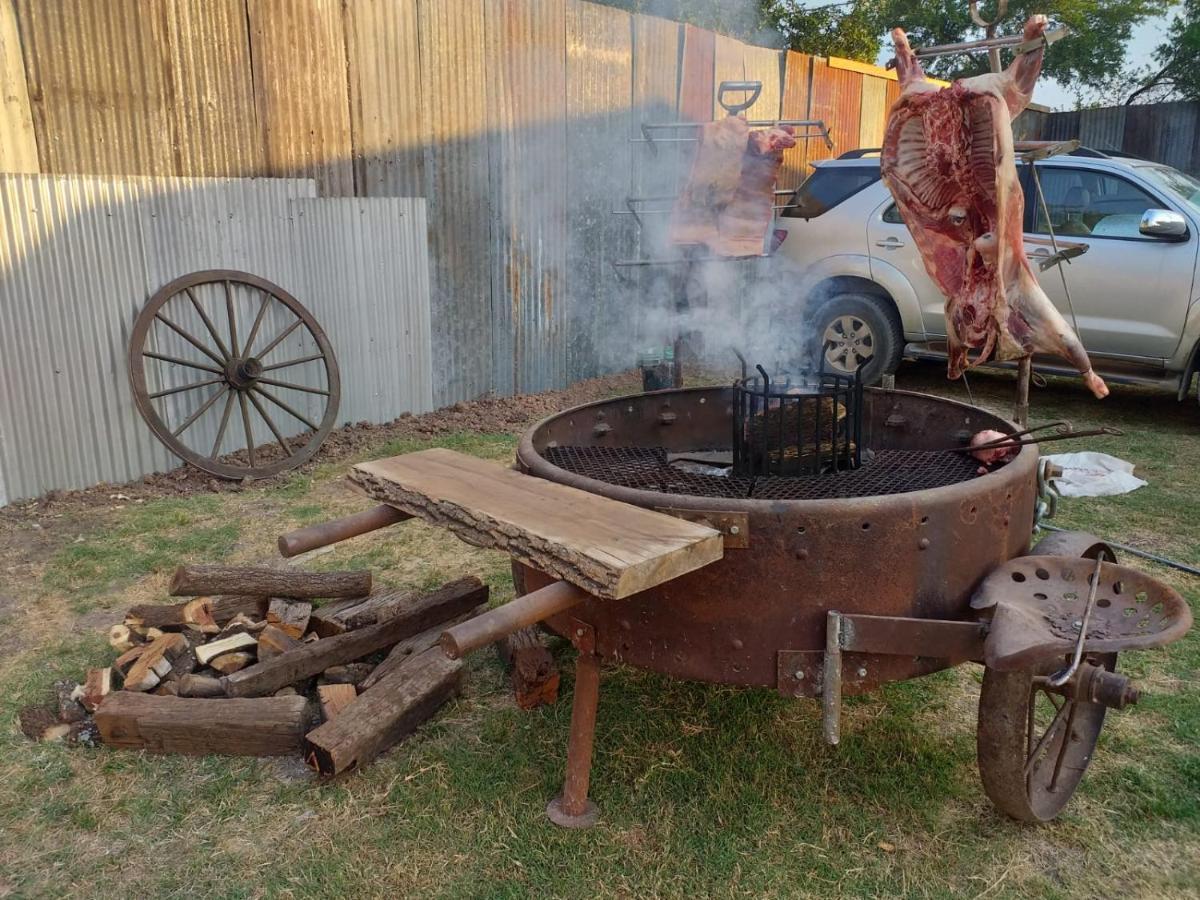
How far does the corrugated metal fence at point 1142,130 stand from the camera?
48.7 feet

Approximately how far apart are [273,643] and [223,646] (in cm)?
17

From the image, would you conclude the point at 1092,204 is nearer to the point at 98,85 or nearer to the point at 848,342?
the point at 848,342

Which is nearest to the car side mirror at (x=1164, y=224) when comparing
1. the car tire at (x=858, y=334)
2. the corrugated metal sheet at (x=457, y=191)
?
the car tire at (x=858, y=334)

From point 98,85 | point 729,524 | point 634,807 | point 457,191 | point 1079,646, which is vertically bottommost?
point 634,807

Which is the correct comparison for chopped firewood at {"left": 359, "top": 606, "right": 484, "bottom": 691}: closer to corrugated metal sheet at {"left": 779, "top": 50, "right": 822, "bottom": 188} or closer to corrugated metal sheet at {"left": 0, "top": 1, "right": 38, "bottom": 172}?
corrugated metal sheet at {"left": 0, "top": 1, "right": 38, "bottom": 172}

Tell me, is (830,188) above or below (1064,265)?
above

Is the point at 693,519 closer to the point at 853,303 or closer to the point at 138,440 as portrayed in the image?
the point at 138,440

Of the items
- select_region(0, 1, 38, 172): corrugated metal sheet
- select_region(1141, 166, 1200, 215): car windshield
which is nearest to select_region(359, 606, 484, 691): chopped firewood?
select_region(0, 1, 38, 172): corrugated metal sheet

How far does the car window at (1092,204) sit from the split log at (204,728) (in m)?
6.40

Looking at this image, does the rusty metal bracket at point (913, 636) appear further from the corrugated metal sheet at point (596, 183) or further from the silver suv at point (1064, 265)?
the corrugated metal sheet at point (596, 183)

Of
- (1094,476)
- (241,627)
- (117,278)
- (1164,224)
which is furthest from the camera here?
(1164,224)

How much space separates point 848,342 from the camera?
7.82m

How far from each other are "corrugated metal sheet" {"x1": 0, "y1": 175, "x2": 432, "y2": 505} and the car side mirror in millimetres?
5437

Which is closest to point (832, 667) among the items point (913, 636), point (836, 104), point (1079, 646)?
point (913, 636)
